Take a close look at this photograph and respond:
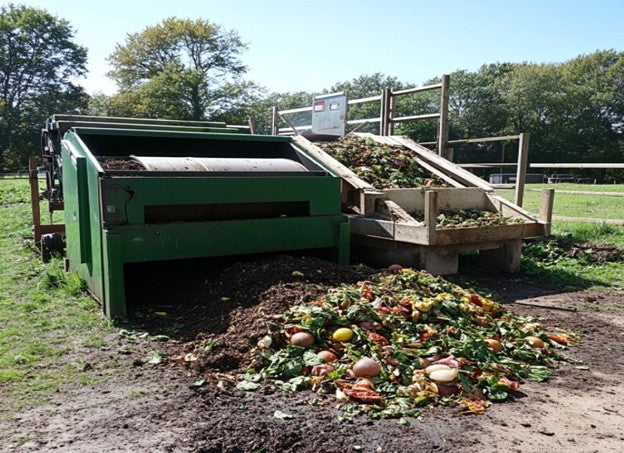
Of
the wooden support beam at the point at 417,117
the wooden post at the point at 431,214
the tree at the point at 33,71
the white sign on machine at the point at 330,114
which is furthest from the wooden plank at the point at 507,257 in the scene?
the tree at the point at 33,71

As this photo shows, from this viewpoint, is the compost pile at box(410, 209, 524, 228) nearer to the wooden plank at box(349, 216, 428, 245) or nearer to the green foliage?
the wooden plank at box(349, 216, 428, 245)

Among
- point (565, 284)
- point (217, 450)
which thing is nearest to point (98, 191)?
point (217, 450)

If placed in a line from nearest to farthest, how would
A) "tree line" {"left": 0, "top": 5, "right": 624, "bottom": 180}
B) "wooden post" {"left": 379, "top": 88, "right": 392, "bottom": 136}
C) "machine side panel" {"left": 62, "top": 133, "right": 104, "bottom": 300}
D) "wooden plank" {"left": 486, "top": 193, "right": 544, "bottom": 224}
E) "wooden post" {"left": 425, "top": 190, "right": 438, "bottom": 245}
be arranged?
"machine side panel" {"left": 62, "top": 133, "right": 104, "bottom": 300}
"wooden post" {"left": 425, "top": 190, "right": 438, "bottom": 245}
"wooden plank" {"left": 486, "top": 193, "right": 544, "bottom": 224}
"wooden post" {"left": 379, "top": 88, "right": 392, "bottom": 136}
"tree line" {"left": 0, "top": 5, "right": 624, "bottom": 180}

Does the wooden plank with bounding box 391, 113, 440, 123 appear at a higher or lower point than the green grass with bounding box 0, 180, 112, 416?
higher

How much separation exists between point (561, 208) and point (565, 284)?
27.0ft

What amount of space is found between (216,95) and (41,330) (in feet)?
143

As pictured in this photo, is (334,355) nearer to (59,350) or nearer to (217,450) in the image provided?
(217,450)

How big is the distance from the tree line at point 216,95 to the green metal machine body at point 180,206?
128 ft

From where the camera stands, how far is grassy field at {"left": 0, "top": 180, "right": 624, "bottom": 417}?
3648mm

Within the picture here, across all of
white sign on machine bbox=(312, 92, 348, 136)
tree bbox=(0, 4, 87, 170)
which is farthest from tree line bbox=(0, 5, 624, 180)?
white sign on machine bbox=(312, 92, 348, 136)

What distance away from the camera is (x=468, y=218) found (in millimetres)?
7430

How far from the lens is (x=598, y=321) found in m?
5.28

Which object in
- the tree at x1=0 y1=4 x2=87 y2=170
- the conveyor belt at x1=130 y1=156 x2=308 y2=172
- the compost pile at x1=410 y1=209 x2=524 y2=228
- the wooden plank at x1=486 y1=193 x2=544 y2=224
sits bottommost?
the compost pile at x1=410 y1=209 x2=524 y2=228

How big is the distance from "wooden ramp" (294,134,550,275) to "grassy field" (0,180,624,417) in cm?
60
